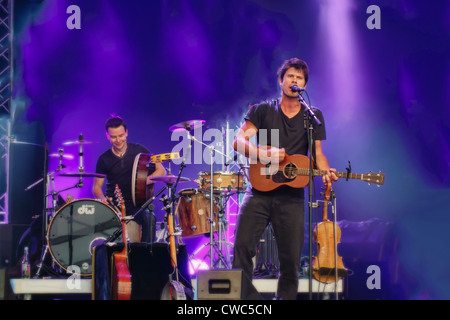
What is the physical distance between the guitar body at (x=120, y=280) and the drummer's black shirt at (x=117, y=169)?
2.38 metres

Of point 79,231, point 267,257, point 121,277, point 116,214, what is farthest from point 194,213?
point 121,277

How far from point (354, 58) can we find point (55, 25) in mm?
4684

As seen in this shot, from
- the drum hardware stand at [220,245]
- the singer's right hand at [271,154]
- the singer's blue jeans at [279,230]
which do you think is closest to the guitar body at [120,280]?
the singer's blue jeans at [279,230]

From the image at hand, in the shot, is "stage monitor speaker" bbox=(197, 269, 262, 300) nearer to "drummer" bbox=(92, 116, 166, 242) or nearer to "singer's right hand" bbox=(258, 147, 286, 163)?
"singer's right hand" bbox=(258, 147, 286, 163)

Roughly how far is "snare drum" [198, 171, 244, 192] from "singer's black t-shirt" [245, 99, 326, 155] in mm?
2694

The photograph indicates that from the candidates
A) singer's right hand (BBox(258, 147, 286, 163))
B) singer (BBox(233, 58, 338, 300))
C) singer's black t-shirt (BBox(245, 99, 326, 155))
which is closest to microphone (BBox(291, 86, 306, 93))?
singer (BBox(233, 58, 338, 300))

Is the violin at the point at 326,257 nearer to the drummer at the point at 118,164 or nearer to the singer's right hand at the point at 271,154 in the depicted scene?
the singer's right hand at the point at 271,154

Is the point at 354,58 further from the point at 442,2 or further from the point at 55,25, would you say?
the point at 55,25

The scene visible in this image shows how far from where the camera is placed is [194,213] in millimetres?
7551

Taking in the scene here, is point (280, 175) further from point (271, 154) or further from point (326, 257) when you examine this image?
point (326, 257)

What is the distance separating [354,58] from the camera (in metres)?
8.06

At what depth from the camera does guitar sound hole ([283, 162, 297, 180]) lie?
4793mm

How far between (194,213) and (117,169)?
4.20 ft

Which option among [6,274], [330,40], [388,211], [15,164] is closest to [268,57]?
[330,40]
